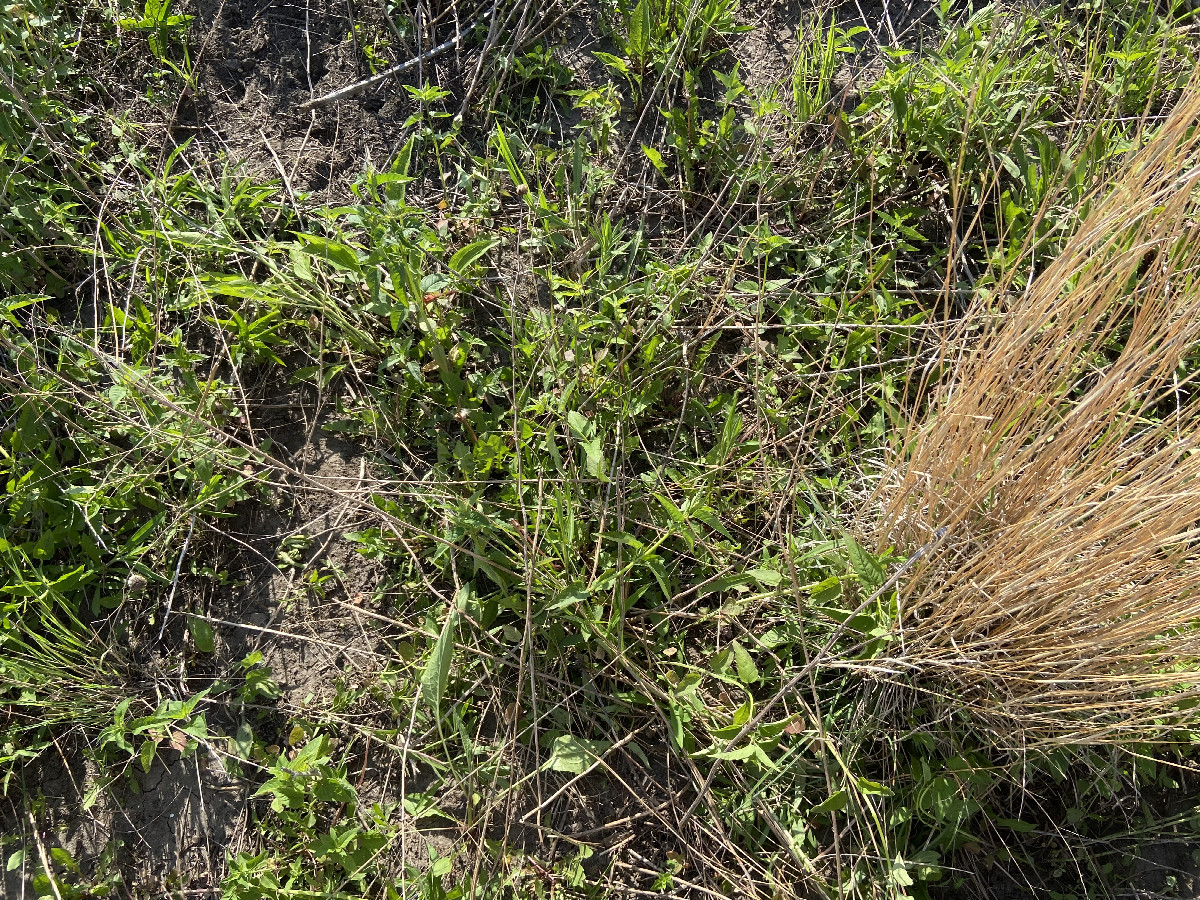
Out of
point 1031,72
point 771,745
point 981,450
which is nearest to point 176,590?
point 771,745

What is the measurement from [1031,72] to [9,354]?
8.94 feet

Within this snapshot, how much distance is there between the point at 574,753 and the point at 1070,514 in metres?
1.11

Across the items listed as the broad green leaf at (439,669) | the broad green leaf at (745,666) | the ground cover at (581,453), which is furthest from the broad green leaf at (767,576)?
the broad green leaf at (439,669)

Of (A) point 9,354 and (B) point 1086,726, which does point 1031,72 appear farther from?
(A) point 9,354

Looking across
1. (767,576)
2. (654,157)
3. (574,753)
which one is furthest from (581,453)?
(654,157)

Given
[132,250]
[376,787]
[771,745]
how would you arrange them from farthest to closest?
[132,250] → [376,787] → [771,745]

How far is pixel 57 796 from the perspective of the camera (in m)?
1.91

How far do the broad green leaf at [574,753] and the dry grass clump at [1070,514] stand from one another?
69cm

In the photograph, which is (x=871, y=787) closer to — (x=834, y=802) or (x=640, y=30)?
(x=834, y=802)

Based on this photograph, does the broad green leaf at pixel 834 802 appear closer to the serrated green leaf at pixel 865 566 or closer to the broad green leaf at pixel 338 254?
the serrated green leaf at pixel 865 566

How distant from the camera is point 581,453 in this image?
1.97 meters

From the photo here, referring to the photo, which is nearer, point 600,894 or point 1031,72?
point 600,894

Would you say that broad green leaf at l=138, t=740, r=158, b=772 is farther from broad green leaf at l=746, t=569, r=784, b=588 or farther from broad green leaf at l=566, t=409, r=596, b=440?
broad green leaf at l=746, t=569, r=784, b=588

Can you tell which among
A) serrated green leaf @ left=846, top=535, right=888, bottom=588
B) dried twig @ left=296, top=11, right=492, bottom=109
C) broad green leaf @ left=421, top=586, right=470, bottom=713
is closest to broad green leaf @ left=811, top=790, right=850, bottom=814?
serrated green leaf @ left=846, top=535, right=888, bottom=588
